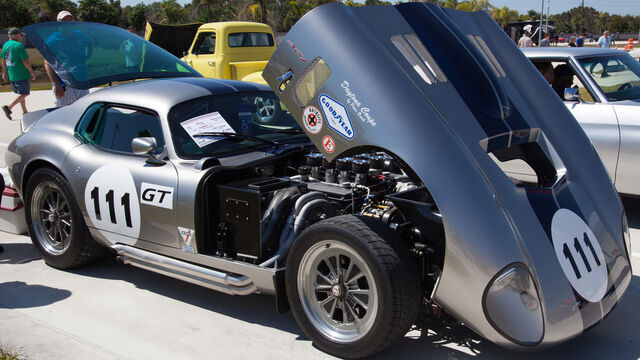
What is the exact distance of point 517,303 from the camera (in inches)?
121

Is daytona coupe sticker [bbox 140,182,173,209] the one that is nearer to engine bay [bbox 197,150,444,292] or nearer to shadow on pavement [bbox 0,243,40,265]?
engine bay [bbox 197,150,444,292]

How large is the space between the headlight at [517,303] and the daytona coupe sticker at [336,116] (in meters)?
1.13

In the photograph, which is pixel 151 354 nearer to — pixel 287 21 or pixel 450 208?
pixel 450 208

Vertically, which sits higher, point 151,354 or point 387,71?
point 387,71

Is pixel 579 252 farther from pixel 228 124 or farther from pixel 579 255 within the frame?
pixel 228 124

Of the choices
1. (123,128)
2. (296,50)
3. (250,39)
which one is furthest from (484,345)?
(250,39)

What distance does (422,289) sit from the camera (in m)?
3.51

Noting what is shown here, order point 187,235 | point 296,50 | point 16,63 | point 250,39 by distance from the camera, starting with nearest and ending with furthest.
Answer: point 296,50
point 187,235
point 16,63
point 250,39

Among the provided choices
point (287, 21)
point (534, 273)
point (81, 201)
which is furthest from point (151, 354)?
point (287, 21)

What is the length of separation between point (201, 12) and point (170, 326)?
69930mm

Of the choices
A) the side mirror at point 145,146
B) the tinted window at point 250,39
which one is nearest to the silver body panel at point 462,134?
the side mirror at point 145,146

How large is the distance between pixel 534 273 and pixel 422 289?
67cm

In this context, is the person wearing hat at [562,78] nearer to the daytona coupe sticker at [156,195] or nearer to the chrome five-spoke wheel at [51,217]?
the daytona coupe sticker at [156,195]

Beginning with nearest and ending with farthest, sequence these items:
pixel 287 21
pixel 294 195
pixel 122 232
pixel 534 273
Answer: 1. pixel 534 273
2. pixel 294 195
3. pixel 122 232
4. pixel 287 21
